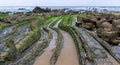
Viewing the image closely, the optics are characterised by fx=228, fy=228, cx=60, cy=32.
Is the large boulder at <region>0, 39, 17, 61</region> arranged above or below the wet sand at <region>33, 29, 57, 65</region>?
above

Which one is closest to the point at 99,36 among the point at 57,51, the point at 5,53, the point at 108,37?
the point at 108,37

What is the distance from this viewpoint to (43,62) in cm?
2242

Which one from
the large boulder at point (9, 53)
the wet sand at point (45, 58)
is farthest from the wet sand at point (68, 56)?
the large boulder at point (9, 53)

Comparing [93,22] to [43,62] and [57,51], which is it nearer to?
[57,51]

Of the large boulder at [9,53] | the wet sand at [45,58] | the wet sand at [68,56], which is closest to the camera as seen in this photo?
the wet sand at [68,56]

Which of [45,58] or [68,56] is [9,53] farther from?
[68,56]

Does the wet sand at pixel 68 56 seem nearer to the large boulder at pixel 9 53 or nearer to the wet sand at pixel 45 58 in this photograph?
the wet sand at pixel 45 58

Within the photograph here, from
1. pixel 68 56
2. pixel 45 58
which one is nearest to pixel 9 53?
pixel 45 58

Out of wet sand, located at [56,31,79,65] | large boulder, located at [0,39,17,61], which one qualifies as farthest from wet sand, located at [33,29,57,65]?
large boulder, located at [0,39,17,61]

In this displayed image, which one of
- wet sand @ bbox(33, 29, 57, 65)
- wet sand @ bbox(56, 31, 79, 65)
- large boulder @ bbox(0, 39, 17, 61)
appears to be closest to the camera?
wet sand @ bbox(56, 31, 79, 65)

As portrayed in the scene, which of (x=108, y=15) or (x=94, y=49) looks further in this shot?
(x=108, y=15)

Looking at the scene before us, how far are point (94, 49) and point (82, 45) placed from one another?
1.71m

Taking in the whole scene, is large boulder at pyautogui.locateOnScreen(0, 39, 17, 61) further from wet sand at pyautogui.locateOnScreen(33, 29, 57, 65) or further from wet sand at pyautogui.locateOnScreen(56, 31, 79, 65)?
wet sand at pyautogui.locateOnScreen(56, 31, 79, 65)

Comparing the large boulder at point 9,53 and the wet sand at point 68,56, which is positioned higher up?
the large boulder at point 9,53
